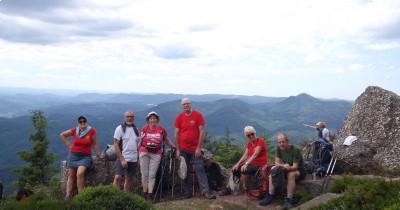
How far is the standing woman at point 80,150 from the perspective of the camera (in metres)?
11.5

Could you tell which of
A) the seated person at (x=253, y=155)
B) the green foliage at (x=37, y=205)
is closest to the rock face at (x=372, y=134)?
the seated person at (x=253, y=155)

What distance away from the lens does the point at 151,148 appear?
11.5m

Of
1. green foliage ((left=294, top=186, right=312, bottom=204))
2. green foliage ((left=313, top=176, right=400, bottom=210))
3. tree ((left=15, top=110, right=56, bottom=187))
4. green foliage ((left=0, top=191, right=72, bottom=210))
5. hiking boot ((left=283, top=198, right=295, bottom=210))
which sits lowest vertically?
tree ((left=15, top=110, right=56, bottom=187))

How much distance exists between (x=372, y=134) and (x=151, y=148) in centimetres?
714

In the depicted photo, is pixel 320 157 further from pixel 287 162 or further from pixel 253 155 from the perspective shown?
pixel 253 155

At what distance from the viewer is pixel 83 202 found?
9.01m

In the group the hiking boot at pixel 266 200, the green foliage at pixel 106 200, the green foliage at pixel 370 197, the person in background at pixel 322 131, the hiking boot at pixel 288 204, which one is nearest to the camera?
the green foliage at pixel 370 197

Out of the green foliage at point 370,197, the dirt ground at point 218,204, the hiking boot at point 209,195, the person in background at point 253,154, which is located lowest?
the dirt ground at point 218,204

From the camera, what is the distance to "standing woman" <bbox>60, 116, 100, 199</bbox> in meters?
11.5

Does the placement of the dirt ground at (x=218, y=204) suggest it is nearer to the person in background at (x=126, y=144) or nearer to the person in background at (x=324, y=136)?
the person in background at (x=126, y=144)

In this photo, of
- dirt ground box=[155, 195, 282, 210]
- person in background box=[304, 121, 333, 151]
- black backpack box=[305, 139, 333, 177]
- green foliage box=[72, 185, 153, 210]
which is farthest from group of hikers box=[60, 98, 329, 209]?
green foliage box=[72, 185, 153, 210]

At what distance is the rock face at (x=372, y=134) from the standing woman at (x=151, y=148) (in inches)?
209

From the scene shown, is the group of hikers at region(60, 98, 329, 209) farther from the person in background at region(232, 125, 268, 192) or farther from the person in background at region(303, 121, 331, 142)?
the person in background at region(303, 121, 331, 142)

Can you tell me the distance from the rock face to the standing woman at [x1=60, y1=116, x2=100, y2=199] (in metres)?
7.09
